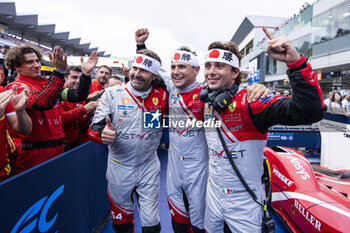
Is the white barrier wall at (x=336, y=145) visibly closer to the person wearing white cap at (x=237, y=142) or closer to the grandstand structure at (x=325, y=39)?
the person wearing white cap at (x=237, y=142)

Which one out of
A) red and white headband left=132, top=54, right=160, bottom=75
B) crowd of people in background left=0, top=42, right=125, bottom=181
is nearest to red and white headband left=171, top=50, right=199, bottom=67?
red and white headband left=132, top=54, right=160, bottom=75

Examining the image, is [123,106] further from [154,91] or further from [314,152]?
[314,152]

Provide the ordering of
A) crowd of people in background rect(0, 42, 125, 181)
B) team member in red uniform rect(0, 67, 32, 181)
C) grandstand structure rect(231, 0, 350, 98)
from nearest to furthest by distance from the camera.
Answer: team member in red uniform rect(0, 67, 32, 181) → crowd of people in background rect(0, 42, 125, 181) → grandstand structure rect(231, 0, 350, 98)

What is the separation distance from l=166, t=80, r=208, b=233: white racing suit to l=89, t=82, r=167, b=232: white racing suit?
8.4 inches

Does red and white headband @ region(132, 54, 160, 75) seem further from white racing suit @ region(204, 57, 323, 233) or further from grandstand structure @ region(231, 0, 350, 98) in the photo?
grandstand structure @ region(231, 0, 350, 98)

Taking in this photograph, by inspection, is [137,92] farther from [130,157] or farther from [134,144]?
[130,157]

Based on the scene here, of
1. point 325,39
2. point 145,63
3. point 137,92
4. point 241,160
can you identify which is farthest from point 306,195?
point 325,39

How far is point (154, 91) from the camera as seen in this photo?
2430 millimetres

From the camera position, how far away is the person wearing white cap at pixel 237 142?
1.49 m

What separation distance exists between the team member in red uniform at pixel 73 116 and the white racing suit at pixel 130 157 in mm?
933

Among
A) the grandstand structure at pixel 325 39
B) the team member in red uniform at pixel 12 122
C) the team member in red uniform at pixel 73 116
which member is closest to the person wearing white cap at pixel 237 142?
the team member in red uniform at pixel 12 122

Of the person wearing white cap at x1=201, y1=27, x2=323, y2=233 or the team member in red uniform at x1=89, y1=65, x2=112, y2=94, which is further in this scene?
the team member in red uniform at x1=89, y1=65, x2=112, y2=94

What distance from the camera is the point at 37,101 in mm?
2209

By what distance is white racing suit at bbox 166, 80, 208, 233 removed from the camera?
2.17m
